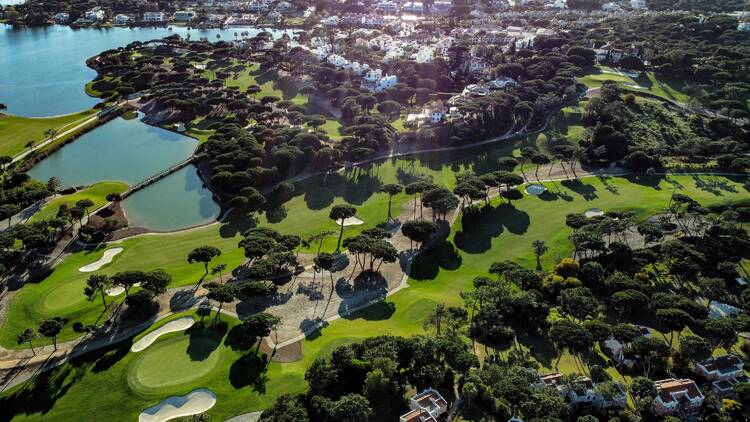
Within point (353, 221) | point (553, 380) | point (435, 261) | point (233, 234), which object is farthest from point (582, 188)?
point (233, 234)

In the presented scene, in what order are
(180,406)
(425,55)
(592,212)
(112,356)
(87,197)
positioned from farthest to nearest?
(425,55), (87,197), (592,212), (112,356), (180,406)

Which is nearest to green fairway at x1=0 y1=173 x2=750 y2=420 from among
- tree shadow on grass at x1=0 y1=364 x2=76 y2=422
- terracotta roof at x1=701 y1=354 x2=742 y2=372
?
tree shadow on grass at x1=0 y1=364 x2=76 y2=422

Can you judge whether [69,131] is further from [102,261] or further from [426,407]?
[426,407]

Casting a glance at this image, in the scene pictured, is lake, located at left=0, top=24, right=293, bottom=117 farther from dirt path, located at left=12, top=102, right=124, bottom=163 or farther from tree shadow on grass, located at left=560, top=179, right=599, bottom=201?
tree shadow on grass, located at left=560, top=179, right=599, bottom=201

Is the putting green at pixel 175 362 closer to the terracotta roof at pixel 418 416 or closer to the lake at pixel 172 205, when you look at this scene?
the terracotta roof at pixel 418 416

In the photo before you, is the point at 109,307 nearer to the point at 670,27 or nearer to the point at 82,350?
the point at 82,350

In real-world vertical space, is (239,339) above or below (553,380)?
below
